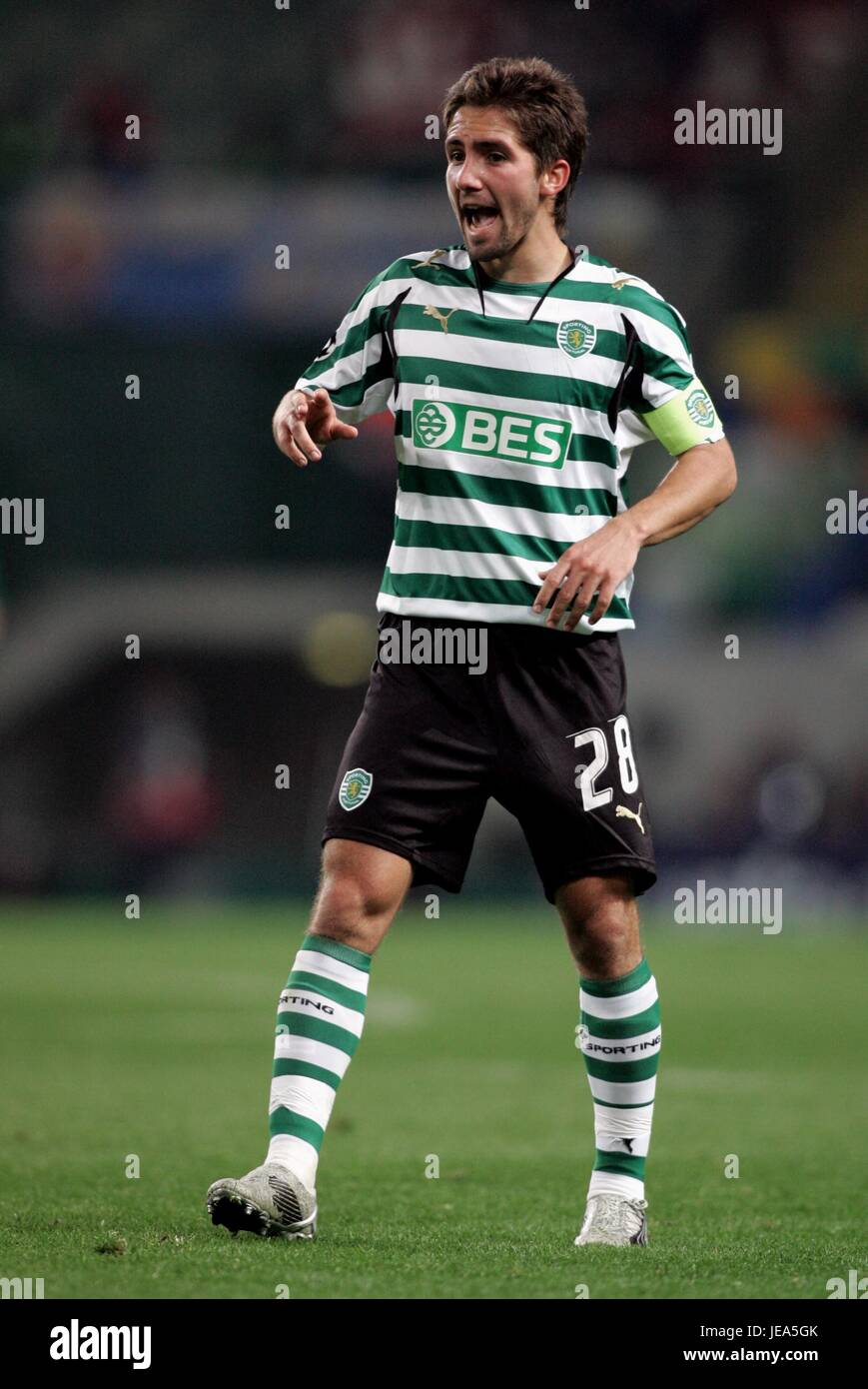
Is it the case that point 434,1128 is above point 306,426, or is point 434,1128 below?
Result: below

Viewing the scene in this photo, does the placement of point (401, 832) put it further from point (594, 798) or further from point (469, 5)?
point (469, 5)

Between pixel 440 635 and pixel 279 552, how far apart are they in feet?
81.6

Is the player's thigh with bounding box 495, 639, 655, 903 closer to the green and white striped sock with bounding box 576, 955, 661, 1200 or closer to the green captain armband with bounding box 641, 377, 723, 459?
the green and white striped sock with bounding box 576, 955, 661, 1200

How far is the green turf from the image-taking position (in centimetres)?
375

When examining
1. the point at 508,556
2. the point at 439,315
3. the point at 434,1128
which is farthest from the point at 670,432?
the point at 434,1128

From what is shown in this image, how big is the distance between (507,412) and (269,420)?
2424 centimetres

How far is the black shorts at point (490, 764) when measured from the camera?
421 cm

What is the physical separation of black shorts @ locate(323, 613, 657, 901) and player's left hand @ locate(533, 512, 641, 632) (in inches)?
10.5

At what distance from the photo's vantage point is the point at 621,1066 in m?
4.42

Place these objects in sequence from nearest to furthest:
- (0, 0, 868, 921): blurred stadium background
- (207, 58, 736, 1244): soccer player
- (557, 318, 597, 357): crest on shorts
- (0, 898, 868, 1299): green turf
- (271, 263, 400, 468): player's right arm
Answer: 1. (0, 898, 868, 1299): green turf
2. (207, 58, 736, 1244): soccer player
3. (557, 318, 597, 357): crest on shorts
4. (271, 263, 400, 468): player's right arm
5. (0, 0, 868, 921): blurred stadium background

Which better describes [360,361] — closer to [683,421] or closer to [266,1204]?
[683,421]

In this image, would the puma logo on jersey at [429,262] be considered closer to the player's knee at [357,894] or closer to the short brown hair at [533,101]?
the short brown hair at [533,101]

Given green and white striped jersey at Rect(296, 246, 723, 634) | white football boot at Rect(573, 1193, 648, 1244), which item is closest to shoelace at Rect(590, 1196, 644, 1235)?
white football boot at Rect(573, 1193, 648, 1244)
